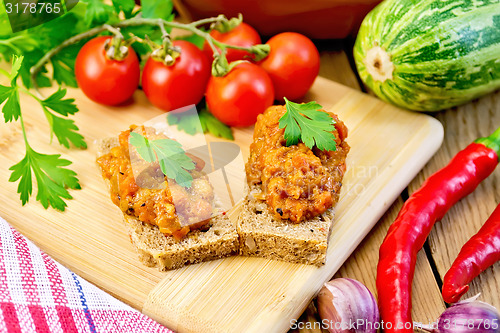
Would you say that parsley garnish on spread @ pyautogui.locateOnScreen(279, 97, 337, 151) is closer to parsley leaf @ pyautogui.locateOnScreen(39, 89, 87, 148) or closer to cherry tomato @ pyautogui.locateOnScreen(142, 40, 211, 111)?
cherry tomato @ pyautogui.locateOnScreen(142, 40, 211, 111)

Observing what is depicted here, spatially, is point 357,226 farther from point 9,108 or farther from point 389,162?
point 9,108

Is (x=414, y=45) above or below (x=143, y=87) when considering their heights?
above

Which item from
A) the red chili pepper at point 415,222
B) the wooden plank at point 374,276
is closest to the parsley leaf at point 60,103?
the wooden plank at point 374,276

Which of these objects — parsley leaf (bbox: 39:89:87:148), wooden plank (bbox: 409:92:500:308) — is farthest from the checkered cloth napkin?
wooden plank (bbox: 409:92:500:308)

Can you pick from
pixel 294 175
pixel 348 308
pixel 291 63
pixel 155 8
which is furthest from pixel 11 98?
pixel 348 308

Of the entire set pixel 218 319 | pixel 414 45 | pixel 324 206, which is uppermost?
pixel 414 45

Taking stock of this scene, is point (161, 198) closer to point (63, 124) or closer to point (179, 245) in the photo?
point (179, 245)

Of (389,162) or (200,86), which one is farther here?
(200,86)

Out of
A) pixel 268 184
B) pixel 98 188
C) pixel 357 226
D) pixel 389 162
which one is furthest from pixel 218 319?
pixel 389 162
